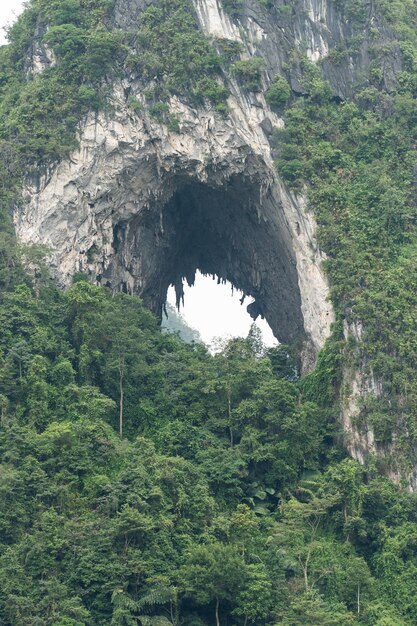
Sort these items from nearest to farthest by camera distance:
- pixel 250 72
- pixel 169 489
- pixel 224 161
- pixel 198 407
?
pixel 169 489 → pixel 198 407 → pixel 224 161 → pixel 250 72

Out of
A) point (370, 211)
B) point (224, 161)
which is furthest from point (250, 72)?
point (370, 211)

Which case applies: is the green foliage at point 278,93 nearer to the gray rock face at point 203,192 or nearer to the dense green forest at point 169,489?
the gray rock face at point 203,192

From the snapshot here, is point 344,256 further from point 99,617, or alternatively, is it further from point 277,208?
point 99,617

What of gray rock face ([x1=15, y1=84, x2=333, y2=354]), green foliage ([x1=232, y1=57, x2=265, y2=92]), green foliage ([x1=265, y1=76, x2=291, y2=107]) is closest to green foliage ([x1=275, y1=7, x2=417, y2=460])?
green foliage ([x1=265, y1=76, x2=291, y2=107])

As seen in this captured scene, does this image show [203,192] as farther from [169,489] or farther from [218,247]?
[169,489]

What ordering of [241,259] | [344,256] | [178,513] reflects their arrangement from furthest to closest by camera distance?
1. [241,259]
2. [344,256]
3. [178,513]

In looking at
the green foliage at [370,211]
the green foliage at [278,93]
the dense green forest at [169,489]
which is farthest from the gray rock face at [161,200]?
the dense green forest at [169,489]

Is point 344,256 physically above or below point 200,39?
below

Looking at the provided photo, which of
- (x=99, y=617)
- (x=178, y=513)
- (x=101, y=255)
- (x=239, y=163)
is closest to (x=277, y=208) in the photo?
(x=239, y=163)
